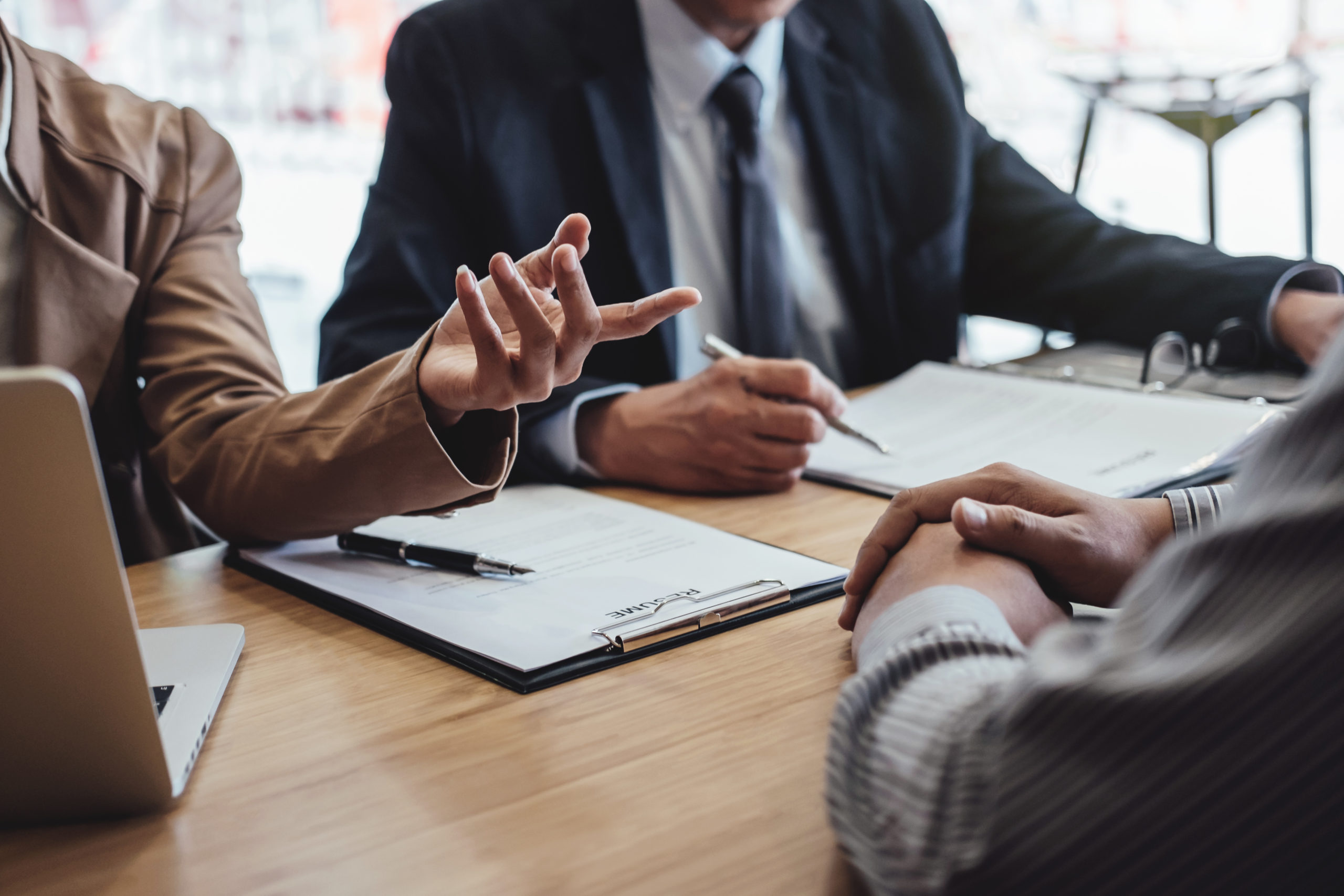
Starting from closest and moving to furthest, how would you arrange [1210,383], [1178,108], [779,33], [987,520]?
[987,520] → [1210,383] → [779,33] → [1178,108]

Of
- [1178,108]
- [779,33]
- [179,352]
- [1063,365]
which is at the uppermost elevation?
[779,33]

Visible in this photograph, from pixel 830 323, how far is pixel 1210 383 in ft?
1.73

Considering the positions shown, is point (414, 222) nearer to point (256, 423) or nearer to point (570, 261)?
point (256, 423)

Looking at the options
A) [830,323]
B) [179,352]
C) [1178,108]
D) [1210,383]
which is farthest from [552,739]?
[1178,108]

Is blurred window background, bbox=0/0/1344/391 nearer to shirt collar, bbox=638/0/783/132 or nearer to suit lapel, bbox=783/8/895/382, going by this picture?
suit lapel, bbox=783/8/895/382

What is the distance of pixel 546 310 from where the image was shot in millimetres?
847

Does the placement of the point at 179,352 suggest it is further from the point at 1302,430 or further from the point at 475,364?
the point at 1302,430

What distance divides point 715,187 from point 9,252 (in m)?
0.86

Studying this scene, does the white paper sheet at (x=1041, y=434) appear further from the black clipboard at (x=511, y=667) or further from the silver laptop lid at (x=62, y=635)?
the silver laptop lid at (x=62, y=635)

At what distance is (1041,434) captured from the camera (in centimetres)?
108

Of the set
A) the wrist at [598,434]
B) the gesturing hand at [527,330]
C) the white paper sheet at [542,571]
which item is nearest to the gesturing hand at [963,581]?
the white paper sheet at [542,571]

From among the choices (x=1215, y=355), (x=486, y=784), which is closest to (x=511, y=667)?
(x=486, y=784)

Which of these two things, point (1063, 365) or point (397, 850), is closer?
point (397, 850)

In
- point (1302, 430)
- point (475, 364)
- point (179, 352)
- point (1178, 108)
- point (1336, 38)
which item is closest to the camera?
point (1302, 430)
